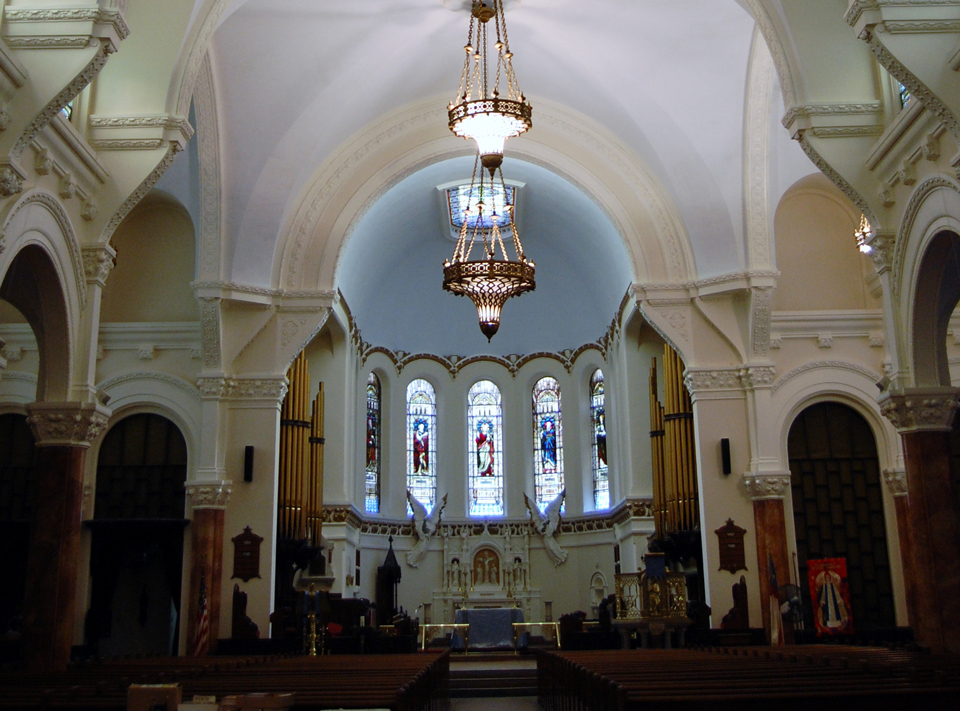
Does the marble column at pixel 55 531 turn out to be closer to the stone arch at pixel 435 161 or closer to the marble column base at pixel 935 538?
the stone arch at pixel 435 161

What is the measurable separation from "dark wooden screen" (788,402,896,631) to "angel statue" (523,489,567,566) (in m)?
8.42

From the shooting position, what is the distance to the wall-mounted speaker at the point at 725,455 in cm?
1602

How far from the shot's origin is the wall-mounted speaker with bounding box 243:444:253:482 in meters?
16.0

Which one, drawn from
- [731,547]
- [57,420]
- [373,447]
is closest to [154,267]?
[57,420]

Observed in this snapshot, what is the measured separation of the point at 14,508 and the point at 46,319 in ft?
21.7

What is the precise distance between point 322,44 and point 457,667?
10.0 m

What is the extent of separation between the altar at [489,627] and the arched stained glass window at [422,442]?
366cm

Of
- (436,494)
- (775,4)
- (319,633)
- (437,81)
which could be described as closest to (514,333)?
(436,494)

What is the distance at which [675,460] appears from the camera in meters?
17.2

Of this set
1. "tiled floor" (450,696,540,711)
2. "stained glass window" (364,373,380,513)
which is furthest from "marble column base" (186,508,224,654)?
"stained glass window" (364,373,380,513)

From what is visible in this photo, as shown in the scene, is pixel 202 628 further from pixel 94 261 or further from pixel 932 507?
pixel 932 507

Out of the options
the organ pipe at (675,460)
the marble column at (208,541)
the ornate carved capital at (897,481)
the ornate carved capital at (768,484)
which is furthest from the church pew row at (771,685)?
the marble column at (208,541)

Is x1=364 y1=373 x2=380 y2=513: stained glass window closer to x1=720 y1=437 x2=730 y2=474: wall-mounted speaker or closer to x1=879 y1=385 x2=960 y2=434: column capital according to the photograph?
x1=720 y1=437 x2=730 y2=474: wall-mounted speaker

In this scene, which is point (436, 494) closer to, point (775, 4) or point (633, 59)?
point (633, 59)
